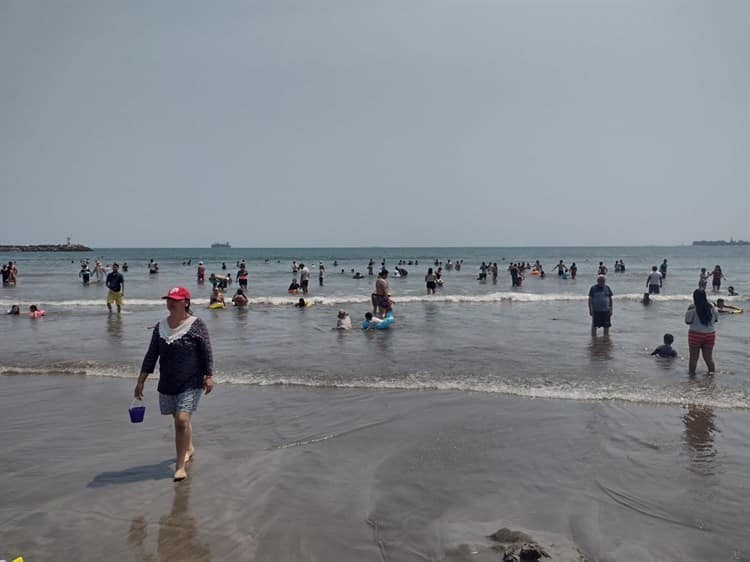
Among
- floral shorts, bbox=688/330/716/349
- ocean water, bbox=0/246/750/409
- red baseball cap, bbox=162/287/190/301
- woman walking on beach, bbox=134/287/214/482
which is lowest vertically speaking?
ocean water, bbox=0/246/750/409

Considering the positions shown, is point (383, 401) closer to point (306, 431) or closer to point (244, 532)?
point (306, 431)

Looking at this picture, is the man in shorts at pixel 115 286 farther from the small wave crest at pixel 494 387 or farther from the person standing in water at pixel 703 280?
the person standing in water at pixel 703 280

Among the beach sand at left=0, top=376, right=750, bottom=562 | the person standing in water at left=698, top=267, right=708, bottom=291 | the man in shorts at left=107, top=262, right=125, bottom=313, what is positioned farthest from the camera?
the man in shorts at left=107, top=262, right=125, bottom=313

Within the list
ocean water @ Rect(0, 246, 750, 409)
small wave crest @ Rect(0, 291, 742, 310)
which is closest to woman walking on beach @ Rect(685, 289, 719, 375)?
ocean water @ Rect(0, 246, 750, 409)

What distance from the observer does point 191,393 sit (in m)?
5.34

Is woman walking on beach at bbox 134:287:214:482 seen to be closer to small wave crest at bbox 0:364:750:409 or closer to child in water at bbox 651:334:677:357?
small wave crest at bbox 0:364:750:409

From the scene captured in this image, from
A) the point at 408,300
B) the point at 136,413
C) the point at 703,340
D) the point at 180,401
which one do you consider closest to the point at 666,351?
the point at 703,340

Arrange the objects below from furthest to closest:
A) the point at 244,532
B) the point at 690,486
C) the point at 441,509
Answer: the point at 690,486 < the point at 441,509 < the point at 244,532

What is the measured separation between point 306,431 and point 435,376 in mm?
3696

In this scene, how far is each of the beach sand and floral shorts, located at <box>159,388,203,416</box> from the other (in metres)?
0.66

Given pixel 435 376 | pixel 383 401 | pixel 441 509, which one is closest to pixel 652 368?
pixel 435 376

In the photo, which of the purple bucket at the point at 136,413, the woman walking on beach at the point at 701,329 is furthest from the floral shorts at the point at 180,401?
the woman walking on beach at the point at 701,329

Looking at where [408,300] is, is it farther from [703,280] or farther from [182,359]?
[182,359]

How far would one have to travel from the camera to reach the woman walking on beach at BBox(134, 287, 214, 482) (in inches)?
208
